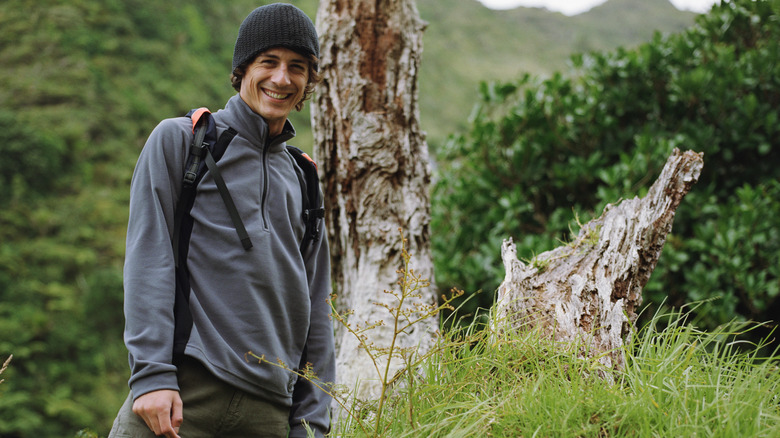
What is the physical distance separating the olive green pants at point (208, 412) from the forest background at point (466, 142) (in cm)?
74

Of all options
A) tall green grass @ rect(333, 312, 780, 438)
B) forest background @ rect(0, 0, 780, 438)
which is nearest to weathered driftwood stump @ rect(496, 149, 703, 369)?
forest background @ rect(0, 0, 780, 438)

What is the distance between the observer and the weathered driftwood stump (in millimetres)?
1987

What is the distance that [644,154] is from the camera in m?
3.58

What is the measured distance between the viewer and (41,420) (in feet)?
54.1

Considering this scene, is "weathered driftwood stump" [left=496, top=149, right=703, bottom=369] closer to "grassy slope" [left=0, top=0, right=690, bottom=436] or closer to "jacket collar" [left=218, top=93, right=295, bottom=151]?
"jacket collar" [left=218, top=93, right=295, bottom=151]

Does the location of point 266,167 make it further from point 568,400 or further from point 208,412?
point 568,400

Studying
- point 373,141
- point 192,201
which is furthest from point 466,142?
point 192,201

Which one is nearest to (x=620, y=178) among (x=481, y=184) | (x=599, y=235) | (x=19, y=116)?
(x=481, y=184)

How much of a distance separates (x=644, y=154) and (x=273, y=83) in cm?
279

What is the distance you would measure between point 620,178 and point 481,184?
100 cm

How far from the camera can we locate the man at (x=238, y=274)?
1.41 meters

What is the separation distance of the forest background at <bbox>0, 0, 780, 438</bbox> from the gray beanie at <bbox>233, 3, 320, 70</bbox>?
1.02 metres

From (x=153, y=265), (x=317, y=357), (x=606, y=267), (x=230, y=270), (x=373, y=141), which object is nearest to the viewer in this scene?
(x=153, y=265)

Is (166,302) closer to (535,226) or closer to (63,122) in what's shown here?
(535,226)
